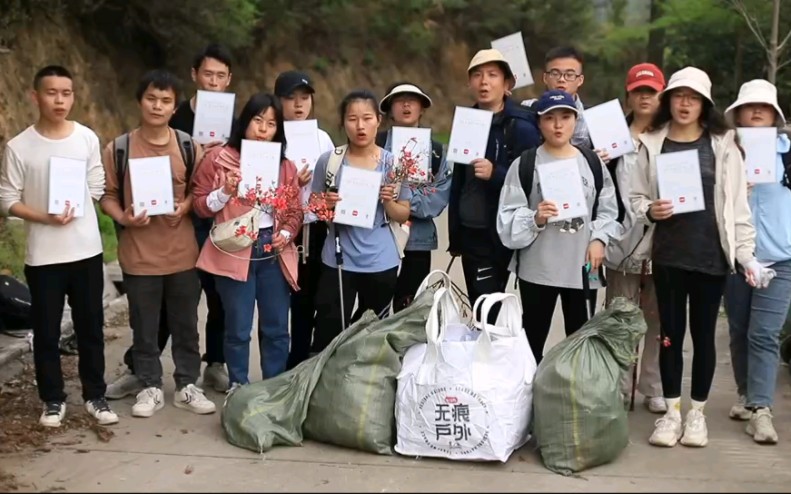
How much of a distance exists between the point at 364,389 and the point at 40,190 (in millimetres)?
1970

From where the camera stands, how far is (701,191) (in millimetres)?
4707

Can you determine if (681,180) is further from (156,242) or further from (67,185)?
(67,185)

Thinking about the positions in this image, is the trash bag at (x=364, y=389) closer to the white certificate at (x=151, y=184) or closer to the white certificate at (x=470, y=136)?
the white certificate at (x=470, y=136)

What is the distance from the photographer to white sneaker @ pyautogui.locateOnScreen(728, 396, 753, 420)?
539 cm

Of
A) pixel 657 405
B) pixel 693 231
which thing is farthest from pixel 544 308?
pixel 657 405

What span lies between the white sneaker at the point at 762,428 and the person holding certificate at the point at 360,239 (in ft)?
6.93

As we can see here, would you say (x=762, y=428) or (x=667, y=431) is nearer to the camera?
(x=667, y=431)

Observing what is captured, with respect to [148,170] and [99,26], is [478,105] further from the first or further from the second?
[99,26]

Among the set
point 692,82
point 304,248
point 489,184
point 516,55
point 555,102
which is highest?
point 516,55

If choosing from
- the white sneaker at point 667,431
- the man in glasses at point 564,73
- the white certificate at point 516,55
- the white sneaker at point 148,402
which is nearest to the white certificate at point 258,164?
the white sneaker at point 148,402

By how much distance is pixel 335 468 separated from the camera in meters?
4.57

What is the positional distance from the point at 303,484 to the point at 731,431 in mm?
2447

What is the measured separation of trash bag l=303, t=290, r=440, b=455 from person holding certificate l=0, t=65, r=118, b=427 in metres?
1.26

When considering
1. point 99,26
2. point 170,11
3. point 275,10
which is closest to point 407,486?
point 170,11
